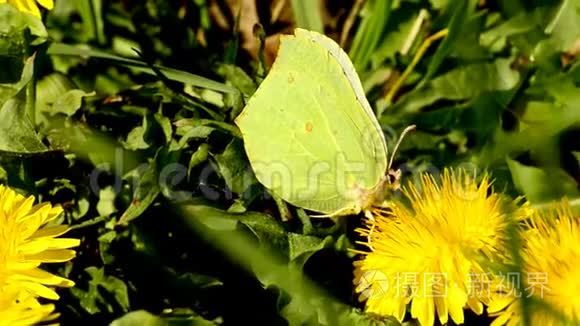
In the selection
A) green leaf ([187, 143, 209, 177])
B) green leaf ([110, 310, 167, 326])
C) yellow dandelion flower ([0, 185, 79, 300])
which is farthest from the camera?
green leaf ([187, 143, 209, 177])

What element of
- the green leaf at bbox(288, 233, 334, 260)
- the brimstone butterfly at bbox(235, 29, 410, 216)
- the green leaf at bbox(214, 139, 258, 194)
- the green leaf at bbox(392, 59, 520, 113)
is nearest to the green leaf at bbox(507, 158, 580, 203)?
the green leaf at bbox(392, 59, 520, 113)

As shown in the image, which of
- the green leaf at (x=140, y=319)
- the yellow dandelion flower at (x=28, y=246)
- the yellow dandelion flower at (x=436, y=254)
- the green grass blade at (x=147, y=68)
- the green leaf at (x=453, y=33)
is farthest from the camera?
the green leaf at (x=453, y=33)

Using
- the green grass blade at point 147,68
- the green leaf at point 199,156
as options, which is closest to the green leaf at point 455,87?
the green grass blade at point 147,68

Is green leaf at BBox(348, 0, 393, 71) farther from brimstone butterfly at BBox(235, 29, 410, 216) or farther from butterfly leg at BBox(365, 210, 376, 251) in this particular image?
butterfly leg at BBox(365, 210, 376, 251)

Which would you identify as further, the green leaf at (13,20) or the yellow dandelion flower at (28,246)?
the green leaf at (13,20)

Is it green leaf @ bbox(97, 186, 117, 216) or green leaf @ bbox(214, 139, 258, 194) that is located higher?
green leaf @ bbox(214, 139, 258, 194)

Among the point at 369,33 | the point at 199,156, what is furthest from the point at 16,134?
the point at 369,33

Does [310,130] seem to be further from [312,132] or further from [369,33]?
[369,33]

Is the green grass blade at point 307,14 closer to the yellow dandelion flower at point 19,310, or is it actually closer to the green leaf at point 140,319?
the green leaf at point 140,319
